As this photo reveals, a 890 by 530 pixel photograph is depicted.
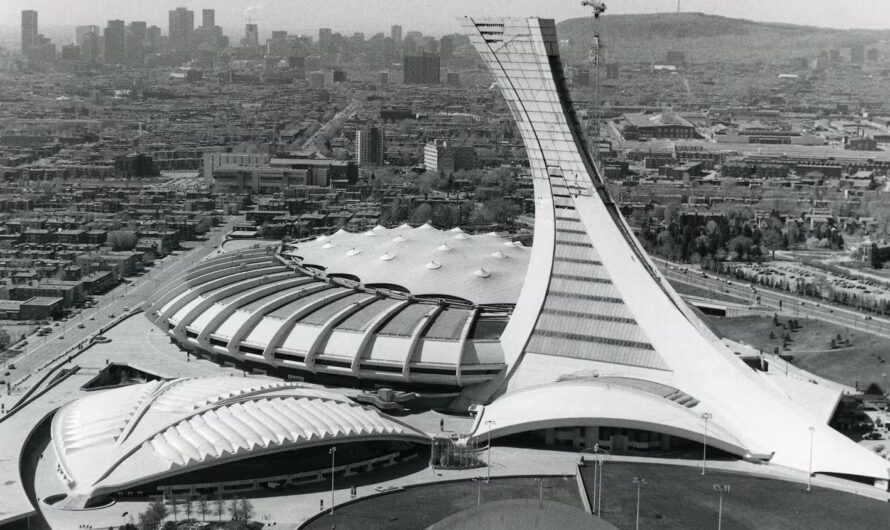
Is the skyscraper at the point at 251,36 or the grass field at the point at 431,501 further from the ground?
the skyscraper at the point at 251,36

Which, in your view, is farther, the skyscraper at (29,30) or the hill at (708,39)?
the hill at (708,39)

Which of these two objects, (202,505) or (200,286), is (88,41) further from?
(202,505)

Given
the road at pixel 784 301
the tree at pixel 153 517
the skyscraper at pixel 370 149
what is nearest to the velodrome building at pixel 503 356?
the tree at pixel 153 517

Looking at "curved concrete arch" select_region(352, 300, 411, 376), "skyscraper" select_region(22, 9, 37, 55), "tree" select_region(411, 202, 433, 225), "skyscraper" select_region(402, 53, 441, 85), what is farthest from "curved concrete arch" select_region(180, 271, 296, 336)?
"skyscraper" select_region(402, 53, 441, 85)

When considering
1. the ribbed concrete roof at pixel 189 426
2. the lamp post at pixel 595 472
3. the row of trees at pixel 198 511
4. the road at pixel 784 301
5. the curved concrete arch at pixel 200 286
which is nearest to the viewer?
the row of trees at pixel 198 511

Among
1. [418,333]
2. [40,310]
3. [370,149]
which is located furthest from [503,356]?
[370,149]

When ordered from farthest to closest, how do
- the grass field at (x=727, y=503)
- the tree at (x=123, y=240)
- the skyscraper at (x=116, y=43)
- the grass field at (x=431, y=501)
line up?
the skyscraper at (x=116, y=43) < the tree at (x=123, y=240) < the grass field at (x=431, y=501) < the grass field at (x=727, y=503)

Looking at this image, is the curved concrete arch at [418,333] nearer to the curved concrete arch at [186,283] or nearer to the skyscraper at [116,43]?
the curved concrete arch at [186,283]
